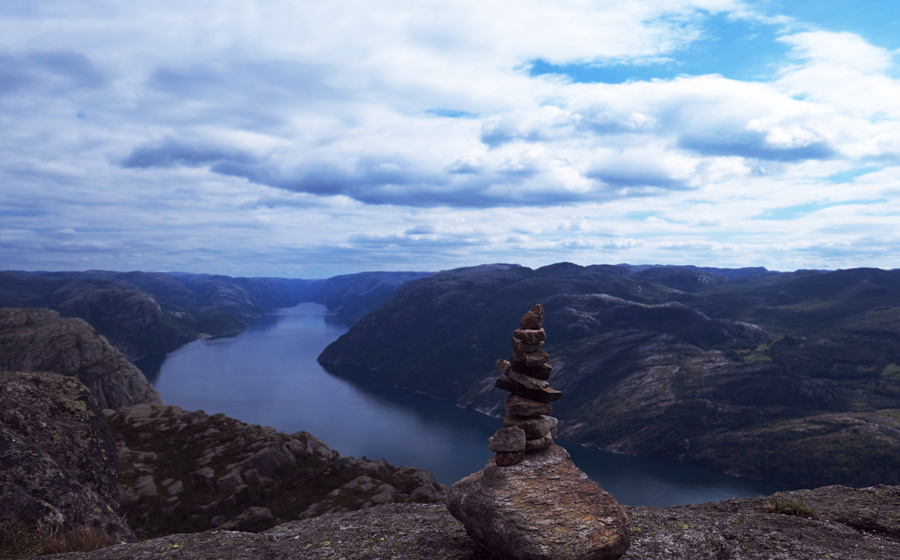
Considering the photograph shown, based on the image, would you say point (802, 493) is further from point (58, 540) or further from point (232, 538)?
point (58, 540)

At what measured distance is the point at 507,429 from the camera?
17.7 m

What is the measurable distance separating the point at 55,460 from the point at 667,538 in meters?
32.2

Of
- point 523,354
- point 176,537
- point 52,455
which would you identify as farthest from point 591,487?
point 52,455

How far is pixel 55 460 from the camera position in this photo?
27.1 metres

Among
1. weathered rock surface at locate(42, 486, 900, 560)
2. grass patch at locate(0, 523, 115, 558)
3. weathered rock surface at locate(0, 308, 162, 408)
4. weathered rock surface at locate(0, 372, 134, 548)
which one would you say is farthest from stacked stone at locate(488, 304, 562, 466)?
weathered rock surface at locate(0, 308, 162, 408)

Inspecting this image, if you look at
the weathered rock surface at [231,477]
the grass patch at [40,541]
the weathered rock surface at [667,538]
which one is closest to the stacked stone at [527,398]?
the weathered rock surface at [667,538]

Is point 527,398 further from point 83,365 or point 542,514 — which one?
point 83,365

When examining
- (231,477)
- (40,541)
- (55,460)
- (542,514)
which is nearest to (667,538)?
(542,514)

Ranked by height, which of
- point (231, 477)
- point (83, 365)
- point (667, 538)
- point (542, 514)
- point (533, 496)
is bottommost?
point (83, 365)

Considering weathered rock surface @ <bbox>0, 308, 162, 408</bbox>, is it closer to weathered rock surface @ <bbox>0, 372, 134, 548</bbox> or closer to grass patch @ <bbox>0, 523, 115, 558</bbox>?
weathered rock surface @ <bbox>0, 372, 134, 548</bbox>

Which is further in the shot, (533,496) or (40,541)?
(40,541)

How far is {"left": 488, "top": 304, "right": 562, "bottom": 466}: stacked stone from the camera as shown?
57.3 ft

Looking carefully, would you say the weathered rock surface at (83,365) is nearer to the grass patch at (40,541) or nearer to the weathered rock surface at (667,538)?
the grass patch at (40,541)

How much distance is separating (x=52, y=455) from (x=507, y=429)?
2818cm
